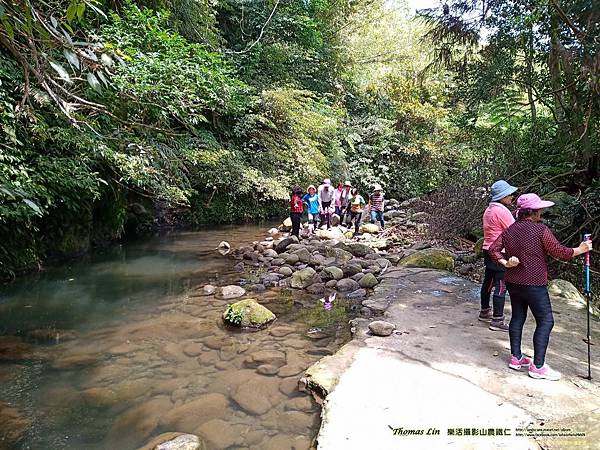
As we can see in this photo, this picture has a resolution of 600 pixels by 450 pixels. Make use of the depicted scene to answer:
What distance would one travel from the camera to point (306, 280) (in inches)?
320

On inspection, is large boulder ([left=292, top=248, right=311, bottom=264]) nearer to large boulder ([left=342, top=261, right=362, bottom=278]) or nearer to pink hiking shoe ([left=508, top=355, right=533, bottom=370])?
large boulder ([left=342, top=261, right=362, bottom=278])

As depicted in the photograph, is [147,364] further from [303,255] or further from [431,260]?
[431,260]

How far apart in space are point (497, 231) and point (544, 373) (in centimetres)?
161

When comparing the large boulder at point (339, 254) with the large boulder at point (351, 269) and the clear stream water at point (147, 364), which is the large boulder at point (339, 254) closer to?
the large boulder at point (351, 269)

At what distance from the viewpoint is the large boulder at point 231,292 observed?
743cm

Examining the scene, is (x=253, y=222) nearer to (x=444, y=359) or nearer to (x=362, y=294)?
(x=362, y=294)

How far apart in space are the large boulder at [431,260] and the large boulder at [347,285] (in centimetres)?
144

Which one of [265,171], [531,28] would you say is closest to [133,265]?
[265,171]

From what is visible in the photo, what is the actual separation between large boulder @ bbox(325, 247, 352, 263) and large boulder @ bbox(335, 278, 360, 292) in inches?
56.8

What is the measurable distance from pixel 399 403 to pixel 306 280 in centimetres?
489

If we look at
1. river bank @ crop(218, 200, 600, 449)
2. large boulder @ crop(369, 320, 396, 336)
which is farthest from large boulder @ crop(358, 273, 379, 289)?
large boulder @ crop(369, 320, 396, 336)

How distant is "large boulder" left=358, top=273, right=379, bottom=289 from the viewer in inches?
306

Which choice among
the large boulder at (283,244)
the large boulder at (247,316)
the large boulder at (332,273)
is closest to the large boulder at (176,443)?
the large boulder at (247,316)

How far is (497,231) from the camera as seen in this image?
4625mm
